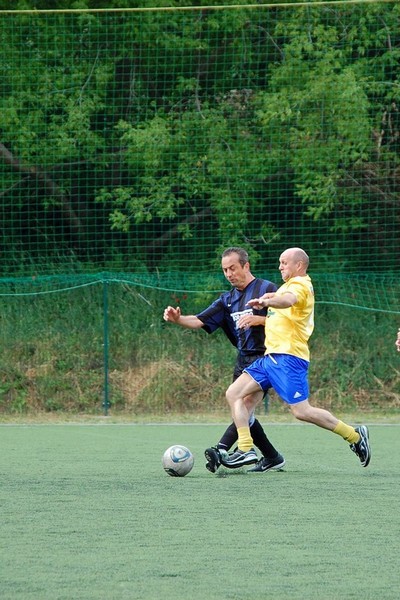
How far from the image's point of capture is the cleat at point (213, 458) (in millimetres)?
8586

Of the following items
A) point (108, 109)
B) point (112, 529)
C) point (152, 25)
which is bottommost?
point (112, 529)

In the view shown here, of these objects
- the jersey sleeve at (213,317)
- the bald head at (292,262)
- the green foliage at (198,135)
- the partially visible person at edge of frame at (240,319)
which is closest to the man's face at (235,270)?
the partially visible person at edge of frame at (240,319)

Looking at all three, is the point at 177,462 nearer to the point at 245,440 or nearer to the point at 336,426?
the point at 245,440

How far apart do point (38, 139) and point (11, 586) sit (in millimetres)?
14306

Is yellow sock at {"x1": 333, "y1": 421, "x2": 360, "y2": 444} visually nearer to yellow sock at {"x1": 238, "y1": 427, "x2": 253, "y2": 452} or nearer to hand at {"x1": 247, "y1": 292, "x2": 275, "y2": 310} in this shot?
yellow sock at {"x1": 238, "y1": 427, "x2": 253, "y2": 452}

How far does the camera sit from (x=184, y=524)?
247 inches

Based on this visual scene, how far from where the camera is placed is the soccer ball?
8422mm

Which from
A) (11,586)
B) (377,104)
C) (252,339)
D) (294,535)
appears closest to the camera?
(11,586)

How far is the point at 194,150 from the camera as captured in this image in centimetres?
1836

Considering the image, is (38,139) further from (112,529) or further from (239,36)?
(112,529)

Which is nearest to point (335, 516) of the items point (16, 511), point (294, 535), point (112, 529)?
point (294, 535)

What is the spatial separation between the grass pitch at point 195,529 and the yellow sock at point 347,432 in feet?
0.80

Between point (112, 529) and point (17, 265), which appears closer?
point (112, 529)

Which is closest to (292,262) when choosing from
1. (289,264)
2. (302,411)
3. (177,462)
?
(289,264)
